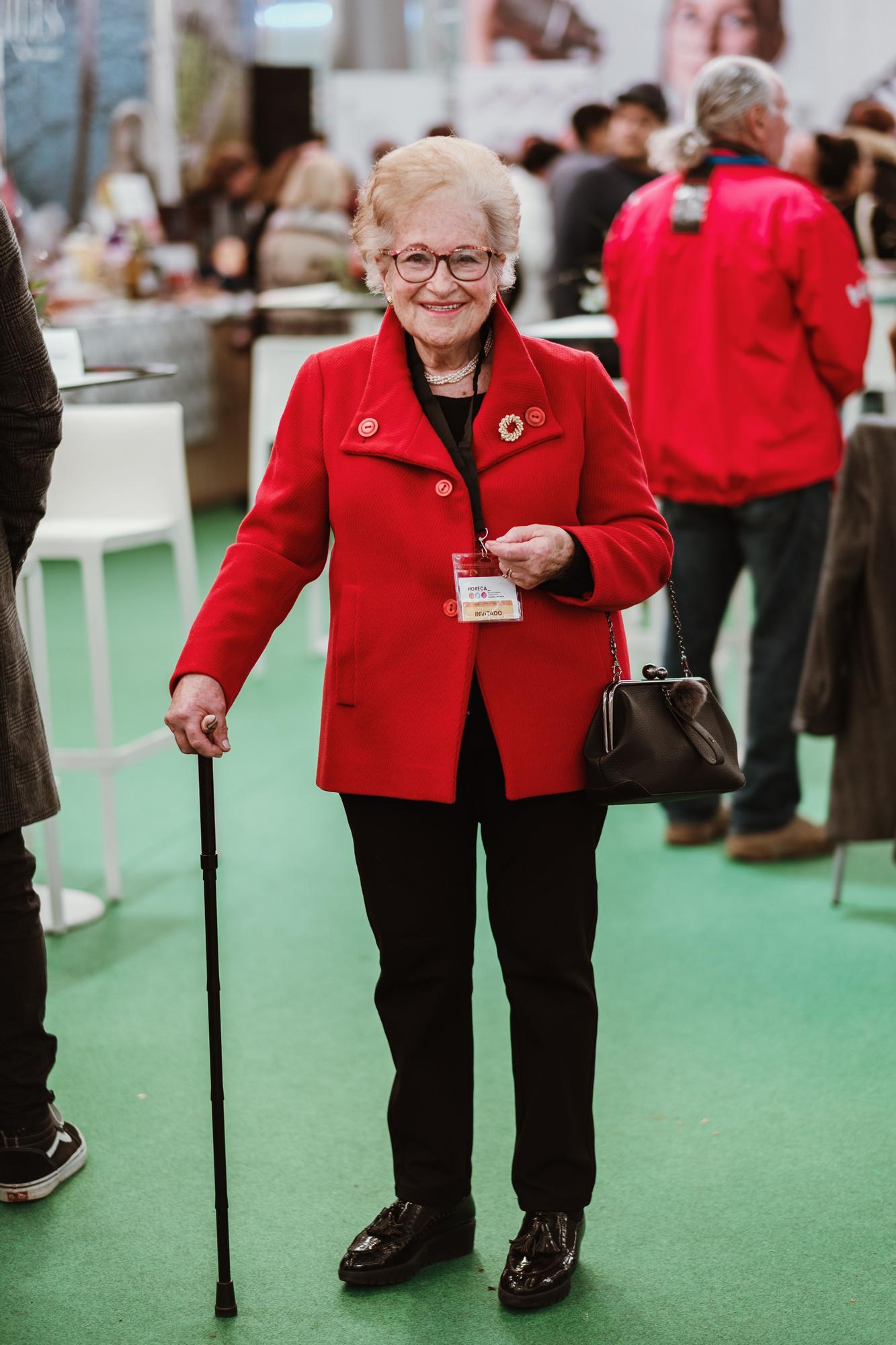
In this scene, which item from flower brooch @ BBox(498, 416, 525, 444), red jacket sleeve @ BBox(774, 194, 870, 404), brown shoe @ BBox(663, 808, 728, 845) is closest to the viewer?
flower brooch @ BBox(498, 416, 525, 444)

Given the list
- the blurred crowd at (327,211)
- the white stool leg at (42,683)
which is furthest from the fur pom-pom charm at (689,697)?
the blurred crowd at (327,211)

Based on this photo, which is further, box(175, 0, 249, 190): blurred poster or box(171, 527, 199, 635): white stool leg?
box(175, 0, 249, 190): blurred poster

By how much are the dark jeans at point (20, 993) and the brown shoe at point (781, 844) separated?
1913 millimetres

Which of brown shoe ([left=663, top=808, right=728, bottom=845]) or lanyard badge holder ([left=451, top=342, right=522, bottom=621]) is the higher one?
lanyard badge holder ([left=451, top=342, right=522, bottom=621])

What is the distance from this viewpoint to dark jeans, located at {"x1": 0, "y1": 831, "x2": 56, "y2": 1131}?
2.35m

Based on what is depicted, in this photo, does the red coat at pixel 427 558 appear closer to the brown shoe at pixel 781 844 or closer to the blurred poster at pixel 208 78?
the brown shoe at pixel 781 844

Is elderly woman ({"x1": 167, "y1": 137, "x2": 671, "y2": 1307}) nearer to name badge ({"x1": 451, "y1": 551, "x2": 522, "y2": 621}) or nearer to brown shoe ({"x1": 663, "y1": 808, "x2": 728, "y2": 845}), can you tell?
name badge ({"x1": 451, "y1": 551, "x2": 522, "y2": 621})

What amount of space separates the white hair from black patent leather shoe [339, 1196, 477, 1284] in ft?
4.03

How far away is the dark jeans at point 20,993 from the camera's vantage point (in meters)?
2.35

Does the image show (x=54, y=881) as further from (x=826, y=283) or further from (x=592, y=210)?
(x=592, y=210)

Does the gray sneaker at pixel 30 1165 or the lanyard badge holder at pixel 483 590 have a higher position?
the lanyard badge holder at pixel 483 590

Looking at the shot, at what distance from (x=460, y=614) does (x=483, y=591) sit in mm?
39

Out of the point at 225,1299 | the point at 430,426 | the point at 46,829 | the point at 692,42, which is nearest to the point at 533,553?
the point at 430,426

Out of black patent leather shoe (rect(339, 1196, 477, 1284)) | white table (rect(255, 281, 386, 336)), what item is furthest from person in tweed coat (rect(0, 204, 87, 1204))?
white table (rect(255, 281, 386, 336))
